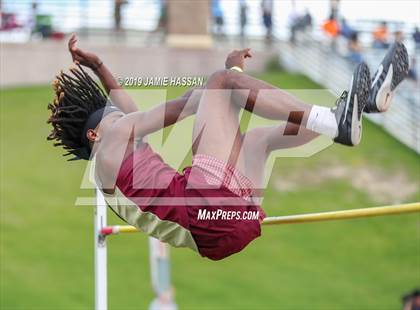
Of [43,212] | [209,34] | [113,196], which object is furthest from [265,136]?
[209,34]

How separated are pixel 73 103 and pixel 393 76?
1521 millimetres

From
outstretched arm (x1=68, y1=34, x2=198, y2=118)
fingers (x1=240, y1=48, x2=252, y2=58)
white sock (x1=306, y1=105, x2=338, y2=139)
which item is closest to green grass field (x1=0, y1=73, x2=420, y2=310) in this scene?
outstretched arm (x1=68, y1=34, x2=198, y2=118)

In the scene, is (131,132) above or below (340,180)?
above

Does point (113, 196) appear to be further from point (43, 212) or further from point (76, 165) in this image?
point (76, 165)

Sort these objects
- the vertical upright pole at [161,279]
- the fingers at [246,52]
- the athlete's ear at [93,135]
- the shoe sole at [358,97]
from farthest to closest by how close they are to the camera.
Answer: the vertical upright pole at [161,279]
the fingers at [246,52]
the athlete's ear at [93,135]
the shoe sole at [358,97]

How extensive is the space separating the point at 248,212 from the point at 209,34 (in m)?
12.6

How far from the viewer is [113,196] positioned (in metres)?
4.35

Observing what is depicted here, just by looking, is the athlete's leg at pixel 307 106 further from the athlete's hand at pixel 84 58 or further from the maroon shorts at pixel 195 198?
the athlete's hand at pixel 84 58

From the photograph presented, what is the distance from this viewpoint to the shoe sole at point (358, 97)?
3961 mm

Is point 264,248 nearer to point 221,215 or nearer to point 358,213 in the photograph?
point 358,213

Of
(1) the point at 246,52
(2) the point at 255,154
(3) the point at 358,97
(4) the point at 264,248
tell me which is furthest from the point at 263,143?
(4) the point at 264,248

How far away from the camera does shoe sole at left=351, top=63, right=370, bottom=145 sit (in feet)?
13.0

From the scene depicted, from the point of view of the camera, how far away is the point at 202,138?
4133 mm

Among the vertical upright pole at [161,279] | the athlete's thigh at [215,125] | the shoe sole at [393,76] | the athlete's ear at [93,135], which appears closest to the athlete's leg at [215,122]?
the athlete's thigh at [215,125]
